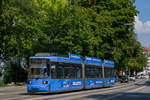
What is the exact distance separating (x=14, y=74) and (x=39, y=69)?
948 inches

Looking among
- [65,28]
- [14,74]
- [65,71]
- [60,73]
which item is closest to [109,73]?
[65,28]

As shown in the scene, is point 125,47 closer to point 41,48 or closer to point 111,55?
point 111,55

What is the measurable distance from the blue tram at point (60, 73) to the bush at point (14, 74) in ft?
56.4

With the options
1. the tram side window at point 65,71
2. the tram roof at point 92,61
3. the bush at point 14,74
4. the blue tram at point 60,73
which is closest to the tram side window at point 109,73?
the tram roof at point 92,61

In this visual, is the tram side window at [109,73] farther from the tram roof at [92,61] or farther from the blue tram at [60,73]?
the blue tram at [60,73]

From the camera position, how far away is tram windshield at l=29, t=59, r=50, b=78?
22.6 m

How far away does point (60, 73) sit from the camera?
2403 centimetres

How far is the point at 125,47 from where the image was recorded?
174ft

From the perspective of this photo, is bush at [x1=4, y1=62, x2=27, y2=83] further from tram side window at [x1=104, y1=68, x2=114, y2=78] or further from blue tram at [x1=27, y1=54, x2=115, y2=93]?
blue tram at [x1=27, y1=54, x2=115, y2=93]

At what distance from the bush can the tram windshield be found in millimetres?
22736

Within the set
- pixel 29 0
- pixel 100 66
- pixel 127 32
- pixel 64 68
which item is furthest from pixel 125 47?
pixel 64 68

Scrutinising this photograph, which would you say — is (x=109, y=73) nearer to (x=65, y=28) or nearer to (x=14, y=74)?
(x=65, y=28)

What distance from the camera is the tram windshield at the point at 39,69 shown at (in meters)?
22.6

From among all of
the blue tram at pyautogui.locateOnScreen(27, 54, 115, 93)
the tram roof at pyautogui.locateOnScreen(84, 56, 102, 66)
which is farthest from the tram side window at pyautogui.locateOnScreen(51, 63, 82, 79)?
the tram roof at pyautogui.locateOnScreen(84, 56, 102, 66)
